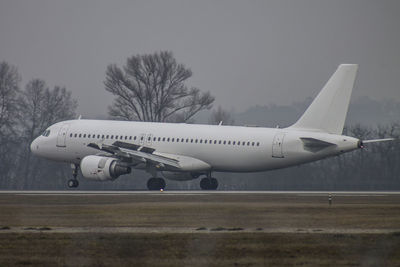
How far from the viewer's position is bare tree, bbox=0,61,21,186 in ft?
343

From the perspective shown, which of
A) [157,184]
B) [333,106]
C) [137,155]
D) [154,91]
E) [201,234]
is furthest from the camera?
[154,91]

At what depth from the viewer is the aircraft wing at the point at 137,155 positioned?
64.8 meters

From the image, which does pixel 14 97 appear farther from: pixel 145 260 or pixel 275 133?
pixel 145 260

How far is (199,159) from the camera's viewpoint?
67.1m

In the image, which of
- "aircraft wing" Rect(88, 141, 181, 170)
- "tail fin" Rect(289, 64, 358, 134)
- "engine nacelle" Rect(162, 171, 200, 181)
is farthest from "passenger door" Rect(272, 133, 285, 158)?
"engine nacelle" Rect(162, 171, 200, 181)

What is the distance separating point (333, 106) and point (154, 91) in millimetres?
43947

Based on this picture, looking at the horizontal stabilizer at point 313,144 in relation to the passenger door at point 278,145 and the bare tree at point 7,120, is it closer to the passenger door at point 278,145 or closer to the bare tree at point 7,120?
the passenger door at point 278,145

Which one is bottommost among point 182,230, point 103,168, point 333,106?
point 182,230

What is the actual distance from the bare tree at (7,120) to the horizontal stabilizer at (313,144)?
50151 millimetres

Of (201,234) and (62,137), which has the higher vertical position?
(62,137)

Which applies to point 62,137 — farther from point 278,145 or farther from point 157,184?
point 278,145

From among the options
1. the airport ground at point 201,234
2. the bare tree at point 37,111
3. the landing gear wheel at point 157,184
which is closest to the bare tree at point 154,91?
the bare tree at point 37,111

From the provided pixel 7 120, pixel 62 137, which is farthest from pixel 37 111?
pixel 62 137

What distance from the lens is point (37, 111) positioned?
113125 millimetres
